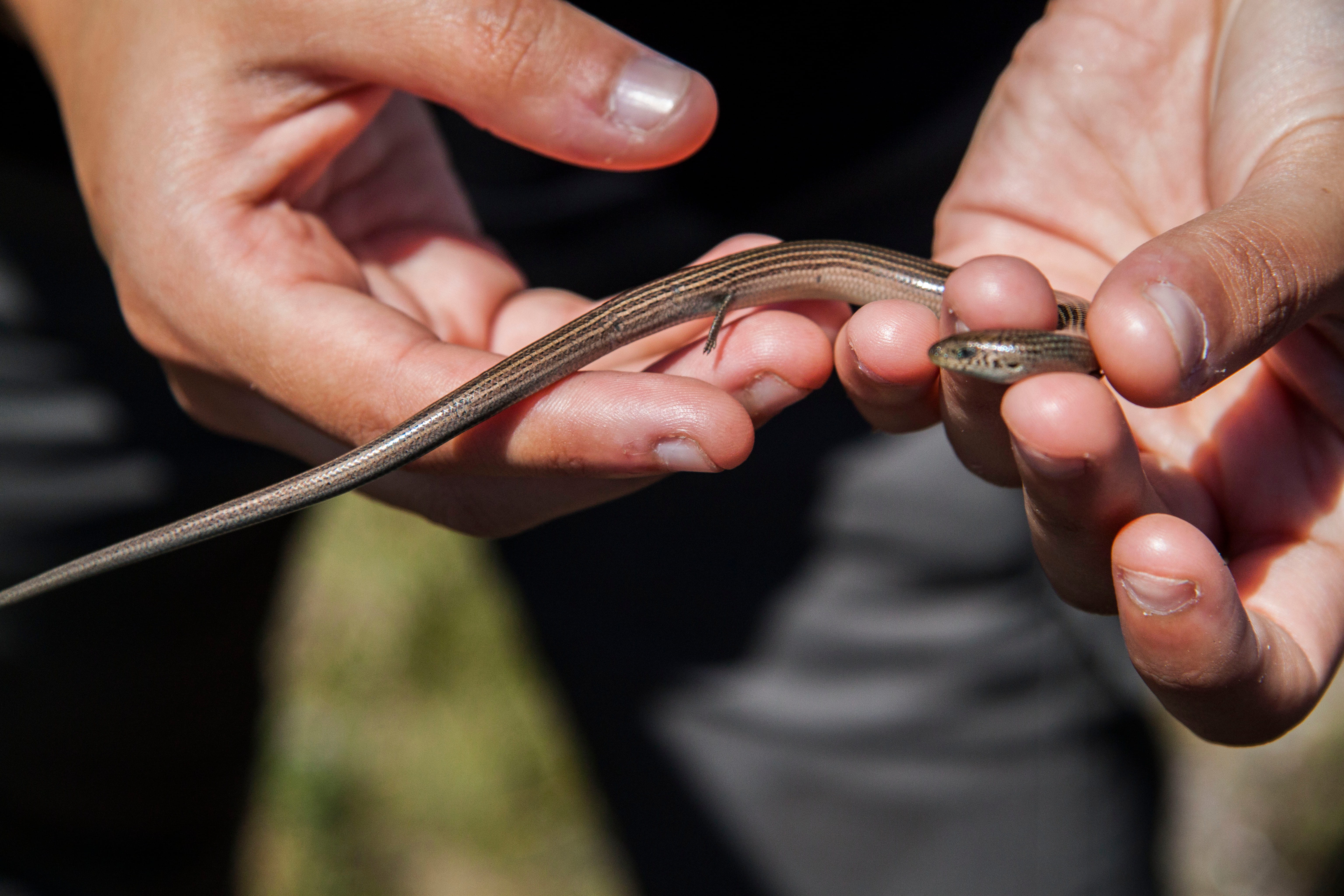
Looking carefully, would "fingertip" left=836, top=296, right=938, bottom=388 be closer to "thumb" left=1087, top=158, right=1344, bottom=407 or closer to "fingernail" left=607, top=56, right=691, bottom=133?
"thumb" left=1087, top=158, right=1344, bottom=407

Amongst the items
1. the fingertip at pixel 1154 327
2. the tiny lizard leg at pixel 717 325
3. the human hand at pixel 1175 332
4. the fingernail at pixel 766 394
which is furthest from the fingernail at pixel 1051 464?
the tiny lizard leg at pixel 717 325

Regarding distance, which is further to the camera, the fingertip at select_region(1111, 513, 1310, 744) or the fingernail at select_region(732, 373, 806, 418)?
the fingernail at select_region(732, 373, 806, 418)

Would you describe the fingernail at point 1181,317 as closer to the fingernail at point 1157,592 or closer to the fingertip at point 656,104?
the fingernail at point 1157,592

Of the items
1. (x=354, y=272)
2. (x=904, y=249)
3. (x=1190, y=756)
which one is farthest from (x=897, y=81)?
(x=1190, y=756)

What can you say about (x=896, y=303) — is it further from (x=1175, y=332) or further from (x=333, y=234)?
(x=333, y=234)

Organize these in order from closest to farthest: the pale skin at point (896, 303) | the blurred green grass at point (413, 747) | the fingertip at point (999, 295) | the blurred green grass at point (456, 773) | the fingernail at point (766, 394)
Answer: the pale skin at point (896, 303), the fingertip at point (999, 295), the fingernail at point (766, 394), the blurred green grass at point (456, 773), the blurred green grass at point (413, 747)

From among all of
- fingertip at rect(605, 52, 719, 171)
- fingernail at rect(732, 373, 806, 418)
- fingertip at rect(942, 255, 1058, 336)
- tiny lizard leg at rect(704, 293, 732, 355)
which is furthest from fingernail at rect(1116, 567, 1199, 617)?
fingertip at rect(605, 52, 719, 171)
